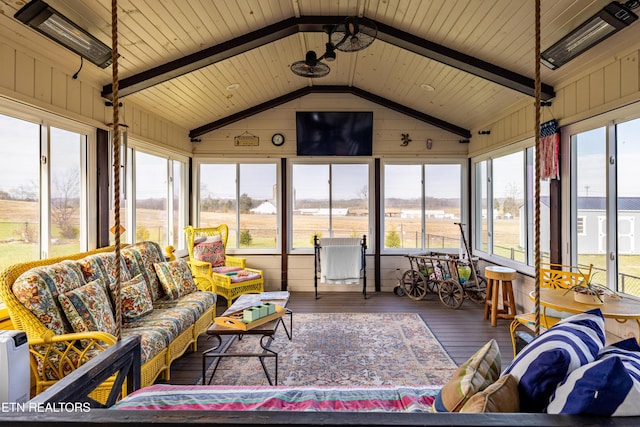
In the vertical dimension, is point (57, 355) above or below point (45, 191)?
below

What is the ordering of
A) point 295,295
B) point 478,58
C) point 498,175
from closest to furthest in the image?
1. point 478,58
2. point 498,175
3. point 295,295

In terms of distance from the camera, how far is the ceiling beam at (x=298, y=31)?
352 cm

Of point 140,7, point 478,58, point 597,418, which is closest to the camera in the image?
point 597,418

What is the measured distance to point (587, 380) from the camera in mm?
859

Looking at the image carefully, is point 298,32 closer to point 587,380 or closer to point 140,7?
point 140,7

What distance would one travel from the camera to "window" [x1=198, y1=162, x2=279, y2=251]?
19.0 feet

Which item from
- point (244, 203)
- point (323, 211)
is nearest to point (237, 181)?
point (244, 203)

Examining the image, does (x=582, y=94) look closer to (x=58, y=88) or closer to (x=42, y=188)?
(x=58, y=88)

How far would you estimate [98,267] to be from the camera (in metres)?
2.79

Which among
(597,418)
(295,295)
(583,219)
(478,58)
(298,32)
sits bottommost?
(295,295)

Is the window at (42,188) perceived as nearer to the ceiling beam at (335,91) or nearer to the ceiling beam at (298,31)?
the ceiling beam at (298,31)

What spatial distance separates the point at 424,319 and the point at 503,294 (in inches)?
40.7

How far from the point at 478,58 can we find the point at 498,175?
6.58ft

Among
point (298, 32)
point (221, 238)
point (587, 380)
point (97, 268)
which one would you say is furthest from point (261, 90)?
point (587, 380)
